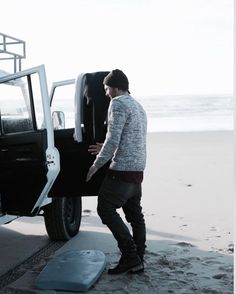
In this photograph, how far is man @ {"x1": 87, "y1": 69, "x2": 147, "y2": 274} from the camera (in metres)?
3.96

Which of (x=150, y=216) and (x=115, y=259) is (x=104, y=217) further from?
(x=150, y=216)

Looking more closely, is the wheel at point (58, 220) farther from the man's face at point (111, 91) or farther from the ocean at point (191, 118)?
the ocean at point (191, 118)

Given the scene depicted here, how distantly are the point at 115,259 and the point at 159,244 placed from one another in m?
0.65

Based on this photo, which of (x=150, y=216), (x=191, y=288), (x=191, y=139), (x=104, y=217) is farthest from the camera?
(x=191, y=139)

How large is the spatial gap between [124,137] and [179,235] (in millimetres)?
1905

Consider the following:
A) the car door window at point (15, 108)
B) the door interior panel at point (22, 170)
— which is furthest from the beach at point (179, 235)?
the car door window at point (15, 108)

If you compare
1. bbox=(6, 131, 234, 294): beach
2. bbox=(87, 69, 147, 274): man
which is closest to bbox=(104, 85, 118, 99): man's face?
bbox=(87, 69, 147, 274): man

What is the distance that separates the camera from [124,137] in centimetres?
405

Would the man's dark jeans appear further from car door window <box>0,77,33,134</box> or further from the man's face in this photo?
car door window <box>0,77,33,134</box>

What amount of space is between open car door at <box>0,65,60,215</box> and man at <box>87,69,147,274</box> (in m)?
0.42

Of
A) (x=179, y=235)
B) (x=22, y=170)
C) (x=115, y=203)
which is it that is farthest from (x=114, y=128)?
(x=179, y=235)

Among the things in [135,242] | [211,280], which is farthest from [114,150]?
[211,280]

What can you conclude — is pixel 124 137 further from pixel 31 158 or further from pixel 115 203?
pixel 31 158

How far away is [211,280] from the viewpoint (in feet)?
13.3
